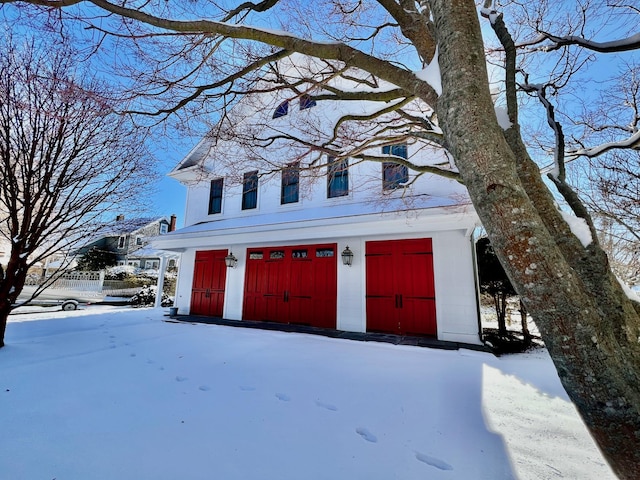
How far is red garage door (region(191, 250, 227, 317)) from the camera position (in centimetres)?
923

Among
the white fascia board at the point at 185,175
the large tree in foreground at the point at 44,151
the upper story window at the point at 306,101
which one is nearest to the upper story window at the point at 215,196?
the white fascia board at the point at 185,175

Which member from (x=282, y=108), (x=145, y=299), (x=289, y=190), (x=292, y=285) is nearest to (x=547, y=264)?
(x=282, y=108)

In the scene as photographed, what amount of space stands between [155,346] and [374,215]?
4935 mm

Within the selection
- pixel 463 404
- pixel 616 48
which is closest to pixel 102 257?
pixel 463 404

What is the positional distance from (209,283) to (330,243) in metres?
4.70

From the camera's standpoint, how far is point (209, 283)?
374 inches

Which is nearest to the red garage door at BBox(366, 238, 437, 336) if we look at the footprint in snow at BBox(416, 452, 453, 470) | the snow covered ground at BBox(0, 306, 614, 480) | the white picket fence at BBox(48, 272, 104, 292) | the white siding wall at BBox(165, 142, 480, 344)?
the white siding wall at BBox(165, 142, 480, 344)

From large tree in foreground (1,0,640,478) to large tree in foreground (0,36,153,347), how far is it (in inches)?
50.1

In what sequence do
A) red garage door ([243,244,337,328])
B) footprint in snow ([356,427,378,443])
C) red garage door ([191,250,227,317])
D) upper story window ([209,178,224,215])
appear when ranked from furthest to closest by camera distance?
1. upper story window ([209,178,224,215])
2. red garage door ([191,250,227,317])
3. red garage door ([243,244,337,328])
4. footprint in snow ([356,427,378,443])

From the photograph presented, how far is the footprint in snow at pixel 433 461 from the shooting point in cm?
187

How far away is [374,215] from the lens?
612 centimetres

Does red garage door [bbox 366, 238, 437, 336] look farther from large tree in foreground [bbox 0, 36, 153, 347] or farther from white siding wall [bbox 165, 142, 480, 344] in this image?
large tree in foreground [bbox 0, 36, 153, 347]

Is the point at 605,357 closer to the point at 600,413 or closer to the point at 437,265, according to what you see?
the point at 600,413

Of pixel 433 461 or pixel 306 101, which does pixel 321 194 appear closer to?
pixel 306 101
